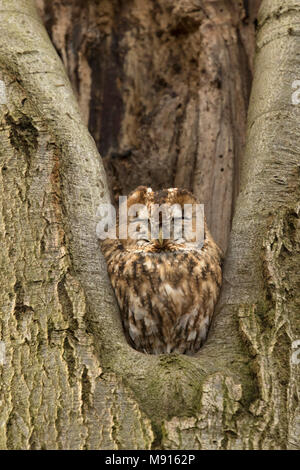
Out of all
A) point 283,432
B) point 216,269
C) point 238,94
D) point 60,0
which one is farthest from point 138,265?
point 60,0

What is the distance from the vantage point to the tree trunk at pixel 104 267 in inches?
64.9

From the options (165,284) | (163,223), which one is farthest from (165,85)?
(165,284)

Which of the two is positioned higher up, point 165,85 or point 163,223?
point 165,85

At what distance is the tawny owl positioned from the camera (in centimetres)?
225

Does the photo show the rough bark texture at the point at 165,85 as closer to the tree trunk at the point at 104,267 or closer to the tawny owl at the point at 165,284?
the tree trunk at the point at 104,267

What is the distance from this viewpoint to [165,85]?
10.3ft

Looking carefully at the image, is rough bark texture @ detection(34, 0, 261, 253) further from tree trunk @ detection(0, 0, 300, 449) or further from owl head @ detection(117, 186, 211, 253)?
owl head @ detection(117, 186, 211, 253)

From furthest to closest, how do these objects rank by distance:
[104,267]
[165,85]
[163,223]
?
1. [165,85]
2. [163,223]
3. [104,267]

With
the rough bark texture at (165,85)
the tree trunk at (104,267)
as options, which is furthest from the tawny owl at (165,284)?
the rough bark texture at (165,85)

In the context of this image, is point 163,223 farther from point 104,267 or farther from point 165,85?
point 165,85

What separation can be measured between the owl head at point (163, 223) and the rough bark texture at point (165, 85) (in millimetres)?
288

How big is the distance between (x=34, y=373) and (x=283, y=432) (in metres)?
0.74

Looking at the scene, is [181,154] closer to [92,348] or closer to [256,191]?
[256,191]

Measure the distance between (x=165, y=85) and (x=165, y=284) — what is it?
4.39 ft
